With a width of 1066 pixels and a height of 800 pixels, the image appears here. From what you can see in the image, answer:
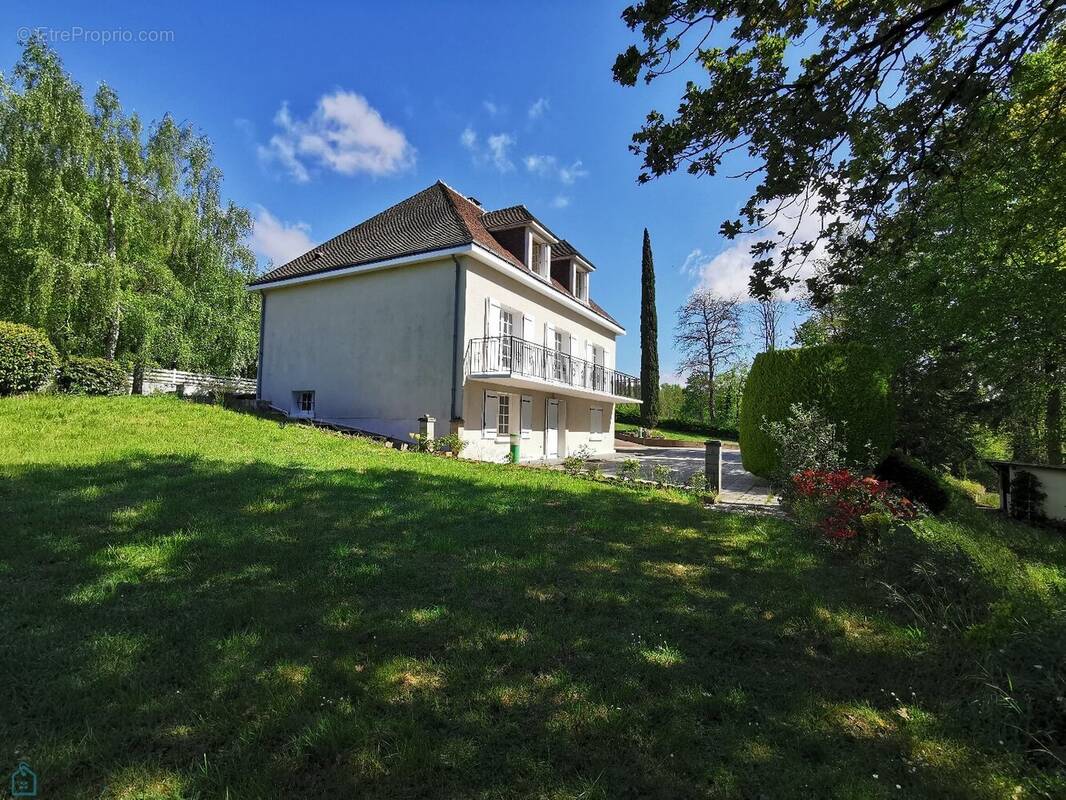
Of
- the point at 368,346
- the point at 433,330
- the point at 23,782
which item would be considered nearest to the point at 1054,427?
the point at 433,330

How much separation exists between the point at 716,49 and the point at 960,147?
2560mm

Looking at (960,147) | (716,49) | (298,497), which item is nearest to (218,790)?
(298,497)

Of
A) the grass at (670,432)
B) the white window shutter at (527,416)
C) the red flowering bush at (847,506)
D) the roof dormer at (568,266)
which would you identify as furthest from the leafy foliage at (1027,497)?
the grass at (670,432)

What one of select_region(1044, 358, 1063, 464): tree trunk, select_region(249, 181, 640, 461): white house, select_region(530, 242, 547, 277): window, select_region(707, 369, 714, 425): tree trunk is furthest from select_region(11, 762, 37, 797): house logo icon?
select_region(707, 369, 714, 425): tree trunk

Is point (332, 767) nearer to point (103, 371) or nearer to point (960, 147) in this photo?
point (960, 147)

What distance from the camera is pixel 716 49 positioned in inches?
173

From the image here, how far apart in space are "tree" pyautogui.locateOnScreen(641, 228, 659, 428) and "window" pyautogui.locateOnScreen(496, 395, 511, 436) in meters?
16.5

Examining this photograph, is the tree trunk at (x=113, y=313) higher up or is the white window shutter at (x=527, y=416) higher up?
the tree trunk at (x=113, y=313)

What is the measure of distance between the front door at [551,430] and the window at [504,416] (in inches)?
90.0

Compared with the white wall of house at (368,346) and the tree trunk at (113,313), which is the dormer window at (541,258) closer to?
the white wall of house at (368,346)

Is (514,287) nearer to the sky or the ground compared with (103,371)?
nearer to the sky

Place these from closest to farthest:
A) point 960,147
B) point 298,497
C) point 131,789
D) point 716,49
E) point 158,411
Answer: point 131,789 → point 716,49 → point 960,147 → point 298,497 → point 158,411

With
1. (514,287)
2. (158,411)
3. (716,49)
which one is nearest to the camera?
(716,49)

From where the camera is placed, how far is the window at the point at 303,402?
15.7 m
